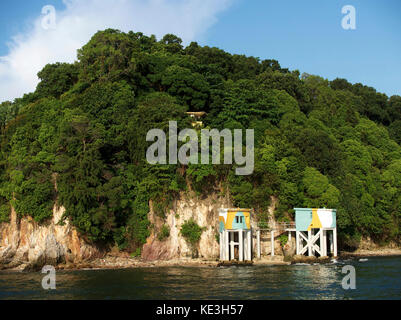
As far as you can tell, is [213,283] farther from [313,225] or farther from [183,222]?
[313,225]

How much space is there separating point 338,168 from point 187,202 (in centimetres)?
1777

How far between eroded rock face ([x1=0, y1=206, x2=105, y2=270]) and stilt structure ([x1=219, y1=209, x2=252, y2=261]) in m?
11.7

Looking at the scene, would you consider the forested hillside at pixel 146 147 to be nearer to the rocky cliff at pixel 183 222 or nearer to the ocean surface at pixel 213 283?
the rocky cliff at pixel 183 222

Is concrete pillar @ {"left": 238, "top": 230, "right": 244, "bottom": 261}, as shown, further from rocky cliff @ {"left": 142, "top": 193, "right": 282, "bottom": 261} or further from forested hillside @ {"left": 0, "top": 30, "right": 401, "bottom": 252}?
forested hillside @ {"left": 0, "top": 30, "right": 401, "bottom": 252}

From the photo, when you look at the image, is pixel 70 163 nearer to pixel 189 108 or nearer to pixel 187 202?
pixel 187 202

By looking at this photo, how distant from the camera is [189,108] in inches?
2418

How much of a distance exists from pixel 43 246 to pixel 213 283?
65.2ft

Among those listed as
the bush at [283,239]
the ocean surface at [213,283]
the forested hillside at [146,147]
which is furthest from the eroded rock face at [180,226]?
the bush at [283,239]

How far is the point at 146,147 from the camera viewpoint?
161 ft

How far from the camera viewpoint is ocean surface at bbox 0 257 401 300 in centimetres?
2836

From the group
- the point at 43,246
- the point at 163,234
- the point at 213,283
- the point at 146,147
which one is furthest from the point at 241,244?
the point at 43,246

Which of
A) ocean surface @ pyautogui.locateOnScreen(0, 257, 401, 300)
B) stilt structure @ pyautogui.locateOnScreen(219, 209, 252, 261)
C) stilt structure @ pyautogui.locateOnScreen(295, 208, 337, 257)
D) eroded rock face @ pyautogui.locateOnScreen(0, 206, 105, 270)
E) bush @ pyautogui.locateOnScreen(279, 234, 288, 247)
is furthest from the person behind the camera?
bush @ pyautogui.locateOnScreen(279, 234, 288, 247)

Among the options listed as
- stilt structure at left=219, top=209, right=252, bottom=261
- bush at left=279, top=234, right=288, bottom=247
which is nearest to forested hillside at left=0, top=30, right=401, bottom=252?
bush at left=279, top=234, right=288, bottom=247
